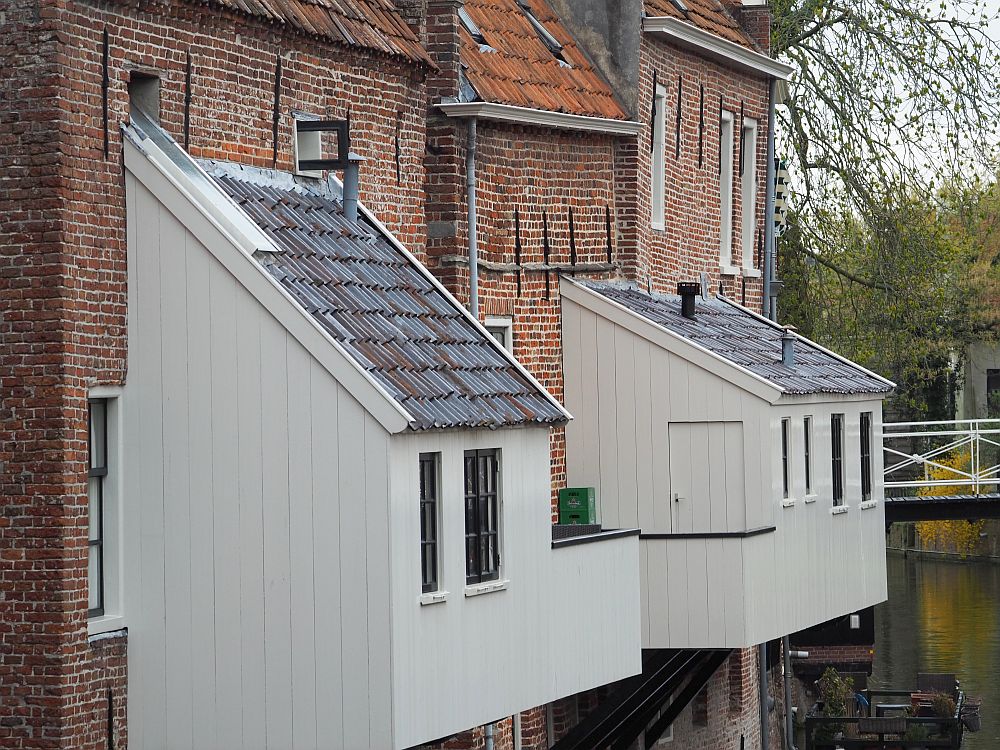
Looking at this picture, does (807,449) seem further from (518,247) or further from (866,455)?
(518,247)

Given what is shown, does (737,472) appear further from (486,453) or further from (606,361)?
(486,453)

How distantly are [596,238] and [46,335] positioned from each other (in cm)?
792

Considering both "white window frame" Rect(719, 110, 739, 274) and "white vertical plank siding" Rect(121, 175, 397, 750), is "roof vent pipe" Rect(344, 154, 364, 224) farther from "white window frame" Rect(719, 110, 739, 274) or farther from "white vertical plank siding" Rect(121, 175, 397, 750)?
"white window frame" Rect(719, 110, 739, 274)

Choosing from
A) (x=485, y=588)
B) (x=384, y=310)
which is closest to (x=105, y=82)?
(x=384, y=310)

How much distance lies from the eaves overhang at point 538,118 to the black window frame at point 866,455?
13.6ft

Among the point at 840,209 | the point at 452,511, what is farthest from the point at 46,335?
the point at 840,209

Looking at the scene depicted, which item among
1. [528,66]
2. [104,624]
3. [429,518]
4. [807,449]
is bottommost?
[104,624]

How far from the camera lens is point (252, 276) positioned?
12.1 meters

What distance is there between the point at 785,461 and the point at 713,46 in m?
5.17

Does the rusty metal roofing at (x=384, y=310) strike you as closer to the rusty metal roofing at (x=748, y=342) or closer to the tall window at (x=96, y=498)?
the tall window at (x=96, y=498)

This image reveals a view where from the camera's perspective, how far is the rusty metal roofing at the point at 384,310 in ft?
40.3

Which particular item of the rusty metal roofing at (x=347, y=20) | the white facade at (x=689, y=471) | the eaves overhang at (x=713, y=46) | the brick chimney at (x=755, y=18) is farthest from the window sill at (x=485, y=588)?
the brick chimney at (x=755, y=18)

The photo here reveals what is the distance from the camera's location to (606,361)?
18125mm

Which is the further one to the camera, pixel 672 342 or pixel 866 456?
pixel 866 456
